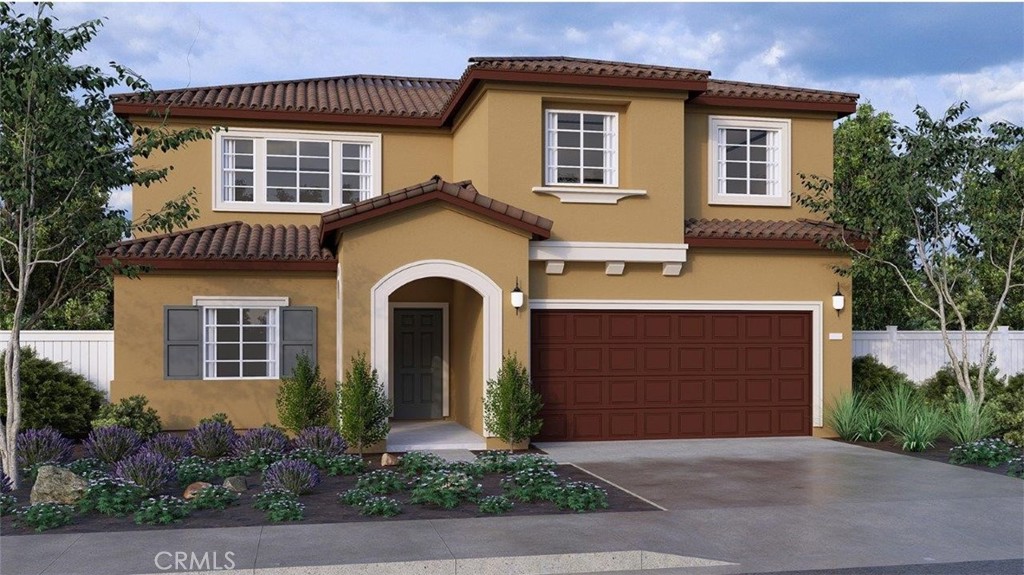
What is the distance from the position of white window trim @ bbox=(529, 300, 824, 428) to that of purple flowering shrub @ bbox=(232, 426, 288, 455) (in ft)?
17.5

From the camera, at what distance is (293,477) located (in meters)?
10.9

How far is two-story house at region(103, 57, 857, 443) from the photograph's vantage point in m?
15.3

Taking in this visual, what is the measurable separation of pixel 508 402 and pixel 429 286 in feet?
14.3

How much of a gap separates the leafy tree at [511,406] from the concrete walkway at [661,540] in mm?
3158

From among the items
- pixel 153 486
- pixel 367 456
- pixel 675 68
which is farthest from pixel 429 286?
pixel 153 486

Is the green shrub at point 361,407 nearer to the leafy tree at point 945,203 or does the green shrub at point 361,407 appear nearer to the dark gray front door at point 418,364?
the dark gray front door at point 418,364

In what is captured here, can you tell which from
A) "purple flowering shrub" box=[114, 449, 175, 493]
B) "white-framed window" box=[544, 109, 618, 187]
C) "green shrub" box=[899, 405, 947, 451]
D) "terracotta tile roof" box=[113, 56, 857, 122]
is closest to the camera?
Answer: "purple flowering shrub" box=[114, 449, 175, 493]

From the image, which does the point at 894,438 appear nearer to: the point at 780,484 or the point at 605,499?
the point at 780,484

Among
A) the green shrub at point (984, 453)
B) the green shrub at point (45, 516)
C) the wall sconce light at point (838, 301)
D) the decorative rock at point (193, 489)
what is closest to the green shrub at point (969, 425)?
the green shrub at point (984, 453)

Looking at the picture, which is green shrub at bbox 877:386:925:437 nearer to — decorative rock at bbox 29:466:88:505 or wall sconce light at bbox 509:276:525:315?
wall sconce light at bbox 509:276:525:315

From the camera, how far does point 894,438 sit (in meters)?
16.2

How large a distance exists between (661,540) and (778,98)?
10.8 m

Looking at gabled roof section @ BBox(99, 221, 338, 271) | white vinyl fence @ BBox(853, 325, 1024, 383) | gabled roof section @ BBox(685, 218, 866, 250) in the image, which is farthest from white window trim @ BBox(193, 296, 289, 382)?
white vinyl fence @ BBox(853, 325, 1024, 383)

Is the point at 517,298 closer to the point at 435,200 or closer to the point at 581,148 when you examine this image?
the point at 435,200
